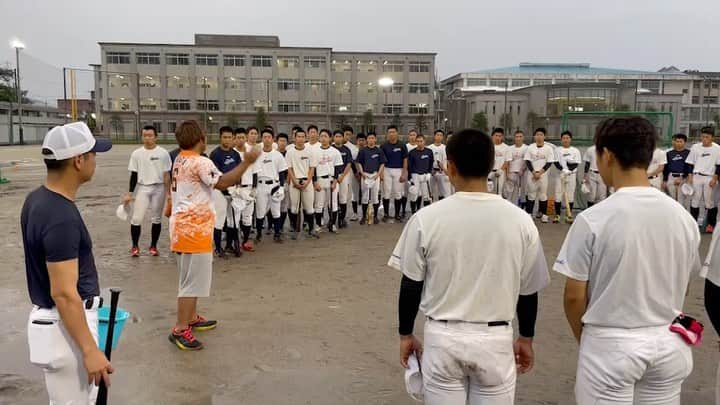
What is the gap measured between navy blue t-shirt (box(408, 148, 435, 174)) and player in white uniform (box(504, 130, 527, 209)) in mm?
1866

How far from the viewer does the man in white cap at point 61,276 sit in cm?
227

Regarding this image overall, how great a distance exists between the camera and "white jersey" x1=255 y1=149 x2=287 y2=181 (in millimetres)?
9391

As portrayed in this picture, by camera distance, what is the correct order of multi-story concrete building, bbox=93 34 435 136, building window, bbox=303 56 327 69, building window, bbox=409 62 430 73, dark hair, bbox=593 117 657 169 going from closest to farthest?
dark hair, bbox=593 117 657 169, multi-story concrete building, bbox=93 34 435 136, building window, bbox=303 56 327 69, building window, bbox=409 62 430 73

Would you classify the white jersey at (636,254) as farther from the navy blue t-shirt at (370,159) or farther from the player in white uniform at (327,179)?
the navy blue t-shirt at (370,159)

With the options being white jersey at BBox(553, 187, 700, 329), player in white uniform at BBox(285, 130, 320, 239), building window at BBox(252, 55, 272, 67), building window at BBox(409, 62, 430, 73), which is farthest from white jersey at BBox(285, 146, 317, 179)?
building window at BBox(409, 62, 430, 73)

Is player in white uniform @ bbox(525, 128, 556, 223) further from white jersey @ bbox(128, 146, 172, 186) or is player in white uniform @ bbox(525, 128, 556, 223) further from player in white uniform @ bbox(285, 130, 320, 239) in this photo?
white jersey @ bbox(128, 146, 172, 186)

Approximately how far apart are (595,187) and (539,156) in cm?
144

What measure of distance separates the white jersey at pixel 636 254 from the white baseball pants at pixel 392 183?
383 inches

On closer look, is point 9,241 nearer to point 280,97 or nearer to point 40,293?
point 40,293

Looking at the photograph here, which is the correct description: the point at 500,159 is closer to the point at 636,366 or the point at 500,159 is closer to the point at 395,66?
the point at 636,366

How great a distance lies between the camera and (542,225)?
11.4 metres

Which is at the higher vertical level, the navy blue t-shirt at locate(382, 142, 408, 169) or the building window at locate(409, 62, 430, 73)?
the building window at locate(409, 62, 430, 73)

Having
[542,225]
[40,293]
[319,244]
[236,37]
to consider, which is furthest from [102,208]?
[236,37]

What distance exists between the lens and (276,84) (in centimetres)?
6481
